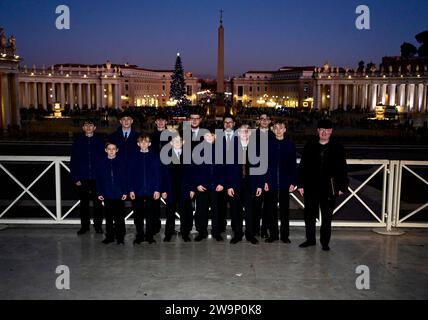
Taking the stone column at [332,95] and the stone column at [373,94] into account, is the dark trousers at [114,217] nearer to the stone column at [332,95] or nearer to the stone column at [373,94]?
the stone column at [373,94]

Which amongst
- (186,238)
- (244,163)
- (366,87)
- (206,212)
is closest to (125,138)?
(206,212)

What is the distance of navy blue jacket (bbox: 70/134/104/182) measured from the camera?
8367mm

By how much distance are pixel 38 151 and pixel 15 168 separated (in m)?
6.76

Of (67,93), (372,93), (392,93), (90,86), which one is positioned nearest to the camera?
(392,93)

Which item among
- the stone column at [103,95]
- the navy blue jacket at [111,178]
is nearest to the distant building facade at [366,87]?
the stone column at [103,95]

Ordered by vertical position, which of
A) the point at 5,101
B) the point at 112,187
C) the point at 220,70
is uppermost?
the point at 220,70

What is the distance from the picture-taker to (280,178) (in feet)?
26.1

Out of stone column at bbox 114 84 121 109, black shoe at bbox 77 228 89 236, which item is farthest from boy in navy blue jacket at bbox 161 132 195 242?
stone column at bbox 114 84 121 109

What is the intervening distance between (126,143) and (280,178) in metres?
2.95

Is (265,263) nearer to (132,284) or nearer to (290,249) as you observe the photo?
(290,249)

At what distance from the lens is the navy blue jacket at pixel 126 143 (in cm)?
816

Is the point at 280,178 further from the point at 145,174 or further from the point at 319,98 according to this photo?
the point at 319,98
